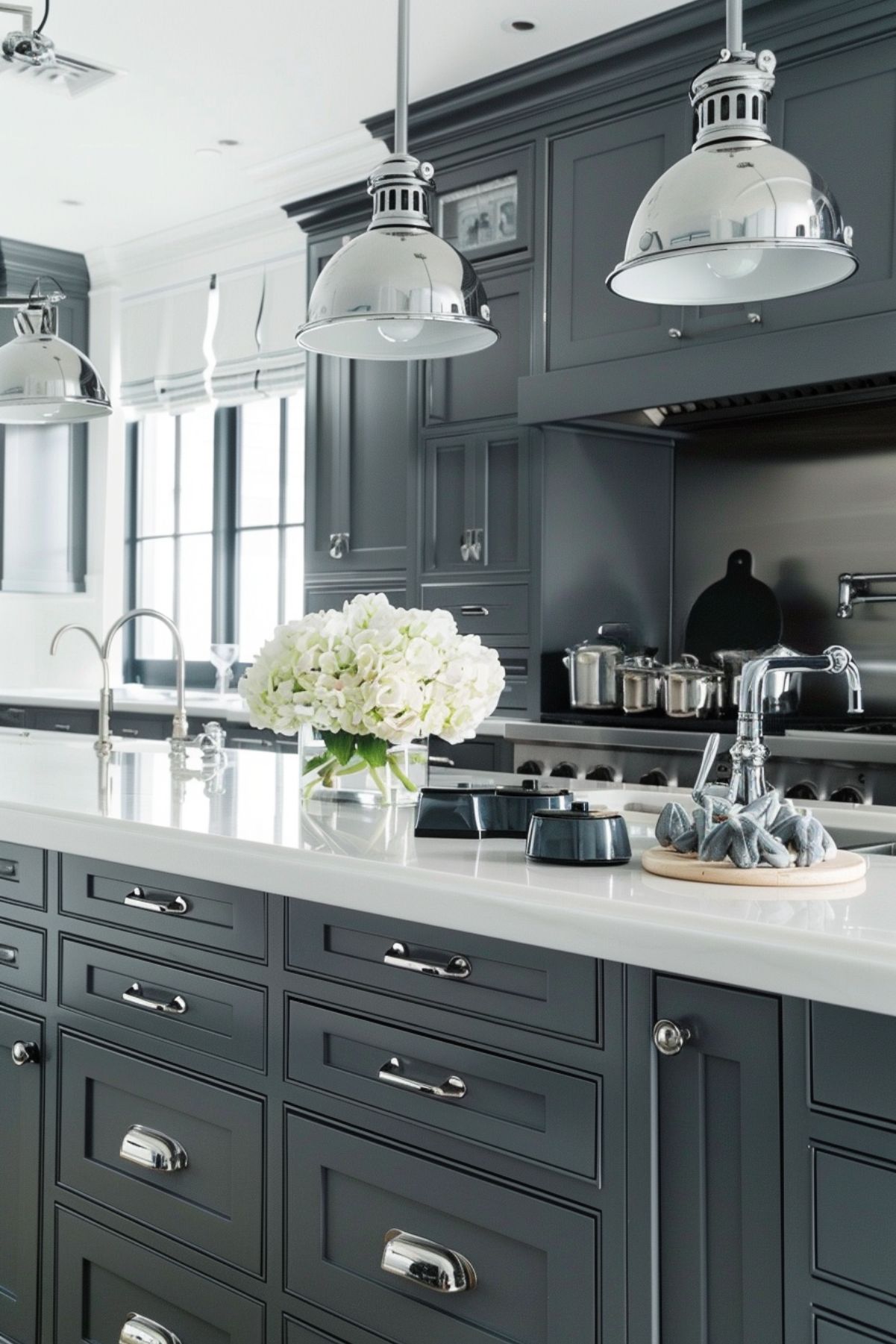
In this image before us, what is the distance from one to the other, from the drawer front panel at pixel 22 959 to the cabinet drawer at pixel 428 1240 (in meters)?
0.61

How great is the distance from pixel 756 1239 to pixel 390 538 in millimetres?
3710

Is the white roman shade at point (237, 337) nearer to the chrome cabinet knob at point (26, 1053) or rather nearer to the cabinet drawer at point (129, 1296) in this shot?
the chrome cabinet knob at point (26, 1053)

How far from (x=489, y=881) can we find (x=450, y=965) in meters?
0.12

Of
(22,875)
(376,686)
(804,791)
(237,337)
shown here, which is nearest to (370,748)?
(376,686)

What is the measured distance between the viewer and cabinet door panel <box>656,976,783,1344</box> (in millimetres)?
1150

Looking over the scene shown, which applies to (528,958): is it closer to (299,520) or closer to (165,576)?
(299,520)

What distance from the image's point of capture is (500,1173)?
4.49 ft

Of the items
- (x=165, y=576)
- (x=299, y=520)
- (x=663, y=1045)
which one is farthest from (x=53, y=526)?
(x=663, y=1045)

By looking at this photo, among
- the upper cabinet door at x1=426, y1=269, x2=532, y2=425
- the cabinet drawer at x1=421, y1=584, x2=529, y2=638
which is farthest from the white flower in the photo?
the upper cabinet door at x1=426, y1=269, x2=532, y2=425

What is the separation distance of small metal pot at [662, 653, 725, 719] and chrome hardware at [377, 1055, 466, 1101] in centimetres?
244

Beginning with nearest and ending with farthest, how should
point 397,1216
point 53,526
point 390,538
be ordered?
1. point 397,1216
2. point 390,538
3. point 53,526

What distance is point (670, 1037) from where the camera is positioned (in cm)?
122

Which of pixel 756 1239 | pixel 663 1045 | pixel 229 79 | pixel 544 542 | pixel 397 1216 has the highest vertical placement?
pixel 229 79

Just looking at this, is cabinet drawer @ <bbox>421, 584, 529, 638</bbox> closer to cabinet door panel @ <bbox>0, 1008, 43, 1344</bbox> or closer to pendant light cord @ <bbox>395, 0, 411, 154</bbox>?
pendant light cord @ <bbox>395, 0, 411, 154</bbox>
